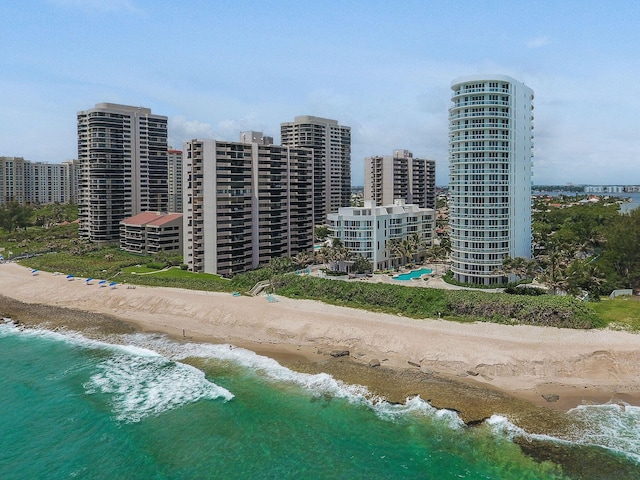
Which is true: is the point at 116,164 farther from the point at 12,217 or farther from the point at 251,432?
the point at 251,432

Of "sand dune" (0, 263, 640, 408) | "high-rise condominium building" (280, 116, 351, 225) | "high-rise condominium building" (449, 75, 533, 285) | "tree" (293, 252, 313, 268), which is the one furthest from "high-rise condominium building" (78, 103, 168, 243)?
"high-rise condominium building" (449, 75, 533, 285)

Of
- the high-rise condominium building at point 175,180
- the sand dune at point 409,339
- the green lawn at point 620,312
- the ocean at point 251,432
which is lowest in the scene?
the ocean at point 251,432

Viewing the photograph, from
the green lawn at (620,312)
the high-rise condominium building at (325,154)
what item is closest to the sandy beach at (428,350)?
the green lawn at (620,312)

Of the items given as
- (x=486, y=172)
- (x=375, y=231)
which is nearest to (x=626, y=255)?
(x=486, y=172)

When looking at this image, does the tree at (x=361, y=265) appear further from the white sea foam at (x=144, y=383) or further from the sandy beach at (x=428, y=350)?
the white sea foam at (x=144, y=383)

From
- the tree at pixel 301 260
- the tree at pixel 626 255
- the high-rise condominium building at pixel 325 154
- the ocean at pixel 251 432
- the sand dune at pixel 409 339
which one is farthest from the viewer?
the high-rise condominium building at pixel 325 154

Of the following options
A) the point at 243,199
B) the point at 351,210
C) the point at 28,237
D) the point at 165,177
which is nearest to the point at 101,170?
the point at 165,177

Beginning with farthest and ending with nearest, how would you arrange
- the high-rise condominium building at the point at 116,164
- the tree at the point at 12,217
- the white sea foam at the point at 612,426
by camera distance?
the tree at the point at 12,217 → the high-rise condominium building at the point at 116,164 → the white sea foam at the point at 612,426
